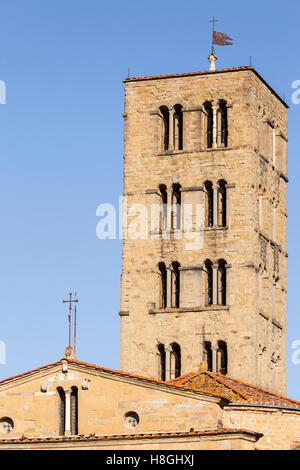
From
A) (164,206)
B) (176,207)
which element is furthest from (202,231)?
(164,206)

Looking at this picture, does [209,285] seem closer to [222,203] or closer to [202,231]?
[202,231]

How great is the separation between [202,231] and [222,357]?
5.88 meters

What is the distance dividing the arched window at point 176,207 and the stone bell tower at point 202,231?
46 mm

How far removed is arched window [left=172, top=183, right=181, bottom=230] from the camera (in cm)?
8400

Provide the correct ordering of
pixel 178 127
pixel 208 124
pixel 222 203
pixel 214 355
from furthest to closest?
pixel 178 127, pixel 208 124, pixel 222 203, pixel 214 355

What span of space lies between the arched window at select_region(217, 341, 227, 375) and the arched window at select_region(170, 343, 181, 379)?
6.22 ft

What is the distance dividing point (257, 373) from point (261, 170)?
9.67 m

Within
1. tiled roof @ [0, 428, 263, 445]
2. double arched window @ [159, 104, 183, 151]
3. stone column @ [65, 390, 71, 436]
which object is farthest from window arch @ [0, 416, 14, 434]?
double arched window @ [159, 104, 183, 151]

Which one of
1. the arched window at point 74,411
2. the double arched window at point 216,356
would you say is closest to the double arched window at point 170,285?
the double arched window at point 216,356

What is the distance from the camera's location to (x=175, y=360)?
270 ft

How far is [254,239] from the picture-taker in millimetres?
83000

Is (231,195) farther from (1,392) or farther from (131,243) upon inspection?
(1,392)

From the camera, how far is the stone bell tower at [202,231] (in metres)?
82.0
